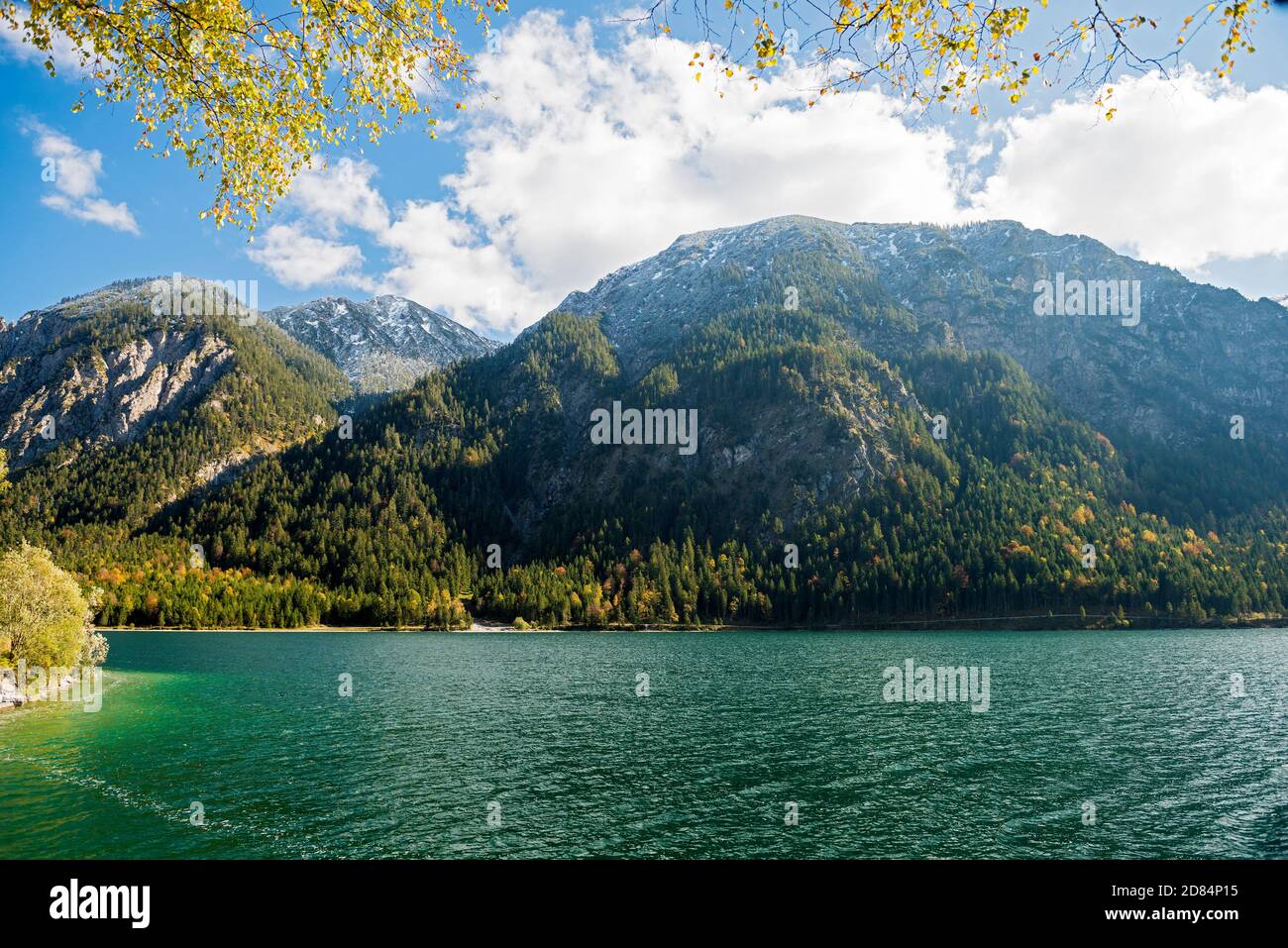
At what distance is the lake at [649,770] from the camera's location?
92.3 ft

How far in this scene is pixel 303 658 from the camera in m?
105

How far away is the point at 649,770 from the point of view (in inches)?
1533

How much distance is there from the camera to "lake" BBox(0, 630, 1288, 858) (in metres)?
28.1

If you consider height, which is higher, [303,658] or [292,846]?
[292,846]
